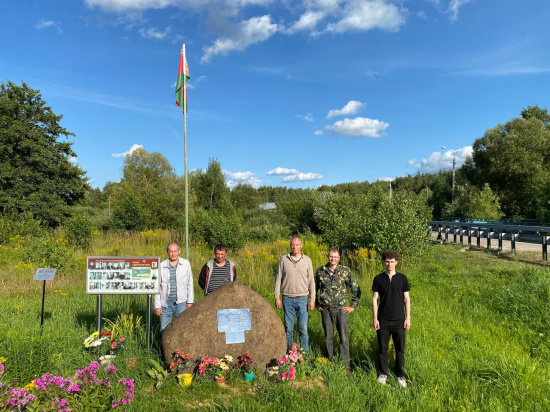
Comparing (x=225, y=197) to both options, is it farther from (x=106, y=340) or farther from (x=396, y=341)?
(x=396, y=341)

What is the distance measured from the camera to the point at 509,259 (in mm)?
11750

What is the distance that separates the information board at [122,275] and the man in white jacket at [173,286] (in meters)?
0.13

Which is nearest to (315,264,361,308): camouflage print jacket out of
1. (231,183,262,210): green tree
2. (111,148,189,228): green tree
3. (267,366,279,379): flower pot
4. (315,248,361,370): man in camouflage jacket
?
(315,248,361,370): man in camouflage jacket

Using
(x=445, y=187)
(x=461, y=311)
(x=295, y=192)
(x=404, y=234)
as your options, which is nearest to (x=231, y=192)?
(x=445, y=187)

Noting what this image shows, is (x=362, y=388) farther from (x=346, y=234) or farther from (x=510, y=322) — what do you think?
(x=346, y=234)

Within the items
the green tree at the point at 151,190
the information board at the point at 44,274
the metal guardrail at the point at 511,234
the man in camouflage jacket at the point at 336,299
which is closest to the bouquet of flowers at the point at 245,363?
the man in camouflage jacket at the point at 336,299

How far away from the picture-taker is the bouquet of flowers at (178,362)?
417 cm

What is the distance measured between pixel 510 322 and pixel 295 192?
8623 centimetres

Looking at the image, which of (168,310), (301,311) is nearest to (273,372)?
(301,311)

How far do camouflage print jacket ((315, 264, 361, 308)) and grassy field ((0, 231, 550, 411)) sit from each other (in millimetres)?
748

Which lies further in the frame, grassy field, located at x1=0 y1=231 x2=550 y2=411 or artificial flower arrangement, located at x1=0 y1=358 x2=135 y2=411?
grassy field, located at x1=0 y1=231 x2=550 y2=411

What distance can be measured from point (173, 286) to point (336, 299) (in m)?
2.44

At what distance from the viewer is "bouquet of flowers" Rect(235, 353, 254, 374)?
168 inches

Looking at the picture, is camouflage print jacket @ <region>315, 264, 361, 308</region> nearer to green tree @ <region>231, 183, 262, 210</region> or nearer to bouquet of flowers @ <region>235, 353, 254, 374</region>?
bouquet of flowers @ <region>235, 353, 254, 374</region>
